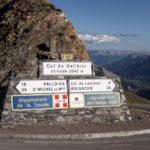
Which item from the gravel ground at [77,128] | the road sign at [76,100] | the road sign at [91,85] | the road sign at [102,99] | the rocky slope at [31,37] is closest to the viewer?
the gravel ground at [77,128]

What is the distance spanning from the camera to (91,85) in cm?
2355

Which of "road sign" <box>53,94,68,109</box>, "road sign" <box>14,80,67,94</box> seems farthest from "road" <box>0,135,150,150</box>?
"road sign" <box>14,80,67,94</box>

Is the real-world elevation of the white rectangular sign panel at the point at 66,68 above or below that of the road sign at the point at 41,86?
above

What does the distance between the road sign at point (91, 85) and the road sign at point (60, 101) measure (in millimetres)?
618

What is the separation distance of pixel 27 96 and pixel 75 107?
9.13 ft

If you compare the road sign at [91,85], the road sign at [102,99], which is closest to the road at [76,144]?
the road sign at [102,99]

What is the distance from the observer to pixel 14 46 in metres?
28.3

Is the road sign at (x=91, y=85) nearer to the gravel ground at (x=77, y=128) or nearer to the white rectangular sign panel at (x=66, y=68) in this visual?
the white rectangular sign panel at (x=66, y=68)

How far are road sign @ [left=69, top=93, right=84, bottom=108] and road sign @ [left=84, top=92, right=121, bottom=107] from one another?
286mm

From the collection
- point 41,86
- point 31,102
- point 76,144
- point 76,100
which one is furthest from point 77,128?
point 76,144

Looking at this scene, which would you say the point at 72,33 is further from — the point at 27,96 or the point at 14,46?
the point at 27,96

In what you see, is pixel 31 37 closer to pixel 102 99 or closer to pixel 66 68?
pixel 66 68

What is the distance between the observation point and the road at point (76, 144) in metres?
15.3

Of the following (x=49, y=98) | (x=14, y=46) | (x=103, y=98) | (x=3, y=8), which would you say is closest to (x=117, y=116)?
(x=103, y=98)
